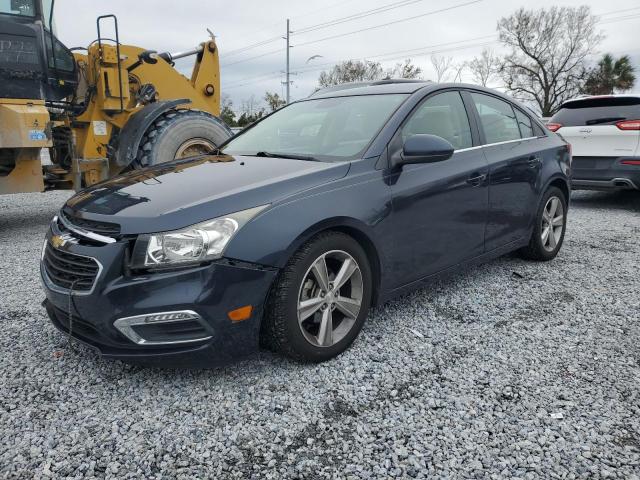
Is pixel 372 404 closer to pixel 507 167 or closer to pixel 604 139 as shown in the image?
pixel 507 167

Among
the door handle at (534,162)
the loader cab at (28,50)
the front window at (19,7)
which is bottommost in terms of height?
the door handle at (534,162)

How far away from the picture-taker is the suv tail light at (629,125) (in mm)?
6934

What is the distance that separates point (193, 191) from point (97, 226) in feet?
1.64

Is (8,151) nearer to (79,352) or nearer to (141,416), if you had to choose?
(79,352)

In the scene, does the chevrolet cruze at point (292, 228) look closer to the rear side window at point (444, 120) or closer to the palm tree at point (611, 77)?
the rear side window at point (444, 120)

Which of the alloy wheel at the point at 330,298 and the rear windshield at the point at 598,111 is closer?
the alloy wheel at the point at 330,298

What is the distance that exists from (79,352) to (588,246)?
5.07 metres

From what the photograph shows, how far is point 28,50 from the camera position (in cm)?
569

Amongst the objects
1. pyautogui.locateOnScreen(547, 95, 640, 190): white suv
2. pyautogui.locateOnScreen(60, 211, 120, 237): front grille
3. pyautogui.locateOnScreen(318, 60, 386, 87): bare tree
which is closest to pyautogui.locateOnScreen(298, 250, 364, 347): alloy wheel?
pyautogui.locateOnScreen(60, 211, 120, 237): front grille

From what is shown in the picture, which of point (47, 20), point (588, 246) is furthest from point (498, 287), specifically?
point (47, 20)

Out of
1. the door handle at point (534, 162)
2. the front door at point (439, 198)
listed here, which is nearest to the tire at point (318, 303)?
the front door at point (439, 198)

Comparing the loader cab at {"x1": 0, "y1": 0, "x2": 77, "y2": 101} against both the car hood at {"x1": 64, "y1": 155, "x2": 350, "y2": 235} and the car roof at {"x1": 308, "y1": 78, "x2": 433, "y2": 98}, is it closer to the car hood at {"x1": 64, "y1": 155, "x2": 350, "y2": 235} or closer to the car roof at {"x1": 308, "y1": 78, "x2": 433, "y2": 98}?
the car hood at {"x1": 64, "y1": 155, "x2": 350, "y2": 235}

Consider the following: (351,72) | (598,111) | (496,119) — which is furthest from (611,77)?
(496,119)

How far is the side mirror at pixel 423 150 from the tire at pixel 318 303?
0.65 m
